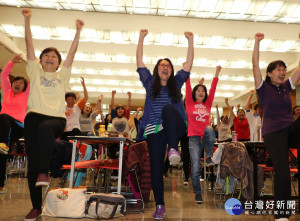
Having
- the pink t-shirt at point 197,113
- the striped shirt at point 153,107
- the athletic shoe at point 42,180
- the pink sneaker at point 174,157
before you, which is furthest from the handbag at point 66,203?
the pink t-shirt at point 197,113

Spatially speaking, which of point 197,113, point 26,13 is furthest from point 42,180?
point 197,113

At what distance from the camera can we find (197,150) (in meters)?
4.02

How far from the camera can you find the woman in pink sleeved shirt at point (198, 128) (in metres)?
3.96

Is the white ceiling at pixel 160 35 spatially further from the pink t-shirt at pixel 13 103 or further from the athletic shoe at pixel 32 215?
the athletic shoe at pixel 32 215

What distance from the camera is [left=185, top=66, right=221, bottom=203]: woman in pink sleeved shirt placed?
3.96 metres

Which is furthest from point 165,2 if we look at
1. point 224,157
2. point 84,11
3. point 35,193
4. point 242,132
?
point 35,193

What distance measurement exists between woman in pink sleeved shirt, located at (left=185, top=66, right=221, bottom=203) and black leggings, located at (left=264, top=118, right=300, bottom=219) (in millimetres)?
1460

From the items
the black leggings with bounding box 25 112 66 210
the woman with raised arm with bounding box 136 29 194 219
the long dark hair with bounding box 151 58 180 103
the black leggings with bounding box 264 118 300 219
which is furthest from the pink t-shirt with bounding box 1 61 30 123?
the black leggings with bounding box 264 118 300 219

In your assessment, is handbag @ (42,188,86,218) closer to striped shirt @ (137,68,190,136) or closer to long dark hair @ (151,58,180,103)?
striped shirt @ (137,68,190,136)

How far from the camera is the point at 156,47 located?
36.9ft

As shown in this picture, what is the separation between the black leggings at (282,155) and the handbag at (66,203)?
5.72 ft

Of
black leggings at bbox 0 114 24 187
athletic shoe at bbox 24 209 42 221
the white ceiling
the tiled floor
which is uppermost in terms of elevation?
the white ceiling

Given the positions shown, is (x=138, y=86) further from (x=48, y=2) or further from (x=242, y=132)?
(x=242, y=132)

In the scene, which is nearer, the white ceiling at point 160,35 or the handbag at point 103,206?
the handbag at point 103,206
